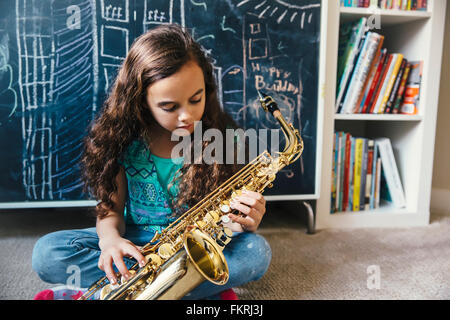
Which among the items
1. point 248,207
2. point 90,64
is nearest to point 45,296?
point 248,207

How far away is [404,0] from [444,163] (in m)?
0.87

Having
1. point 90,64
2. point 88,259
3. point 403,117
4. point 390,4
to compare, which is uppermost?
point 390,4

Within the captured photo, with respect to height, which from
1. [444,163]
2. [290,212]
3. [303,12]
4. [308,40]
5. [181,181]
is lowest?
[290,212]

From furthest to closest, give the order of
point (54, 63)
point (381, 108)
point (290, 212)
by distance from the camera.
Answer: point (290, 212) < point (381, 108) < point (54, 63)

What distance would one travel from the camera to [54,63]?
1.35 metres

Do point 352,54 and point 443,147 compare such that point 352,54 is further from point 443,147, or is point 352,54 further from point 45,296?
point 45,296

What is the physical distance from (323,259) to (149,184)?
72 centimetres

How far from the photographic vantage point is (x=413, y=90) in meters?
1.61

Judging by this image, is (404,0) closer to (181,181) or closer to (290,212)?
(290,212)

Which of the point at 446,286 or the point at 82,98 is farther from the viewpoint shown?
the point at 82,98

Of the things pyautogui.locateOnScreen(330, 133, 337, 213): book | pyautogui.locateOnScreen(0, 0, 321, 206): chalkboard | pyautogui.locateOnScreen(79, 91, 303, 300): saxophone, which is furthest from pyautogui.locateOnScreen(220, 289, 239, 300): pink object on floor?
pyautogui.locateOnScreen(330, 133, 337, 213): book
